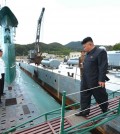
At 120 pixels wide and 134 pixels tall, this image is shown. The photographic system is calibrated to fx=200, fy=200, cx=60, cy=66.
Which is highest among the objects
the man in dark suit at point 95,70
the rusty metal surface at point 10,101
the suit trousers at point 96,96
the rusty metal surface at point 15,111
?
the man in dark suit at point 95,70

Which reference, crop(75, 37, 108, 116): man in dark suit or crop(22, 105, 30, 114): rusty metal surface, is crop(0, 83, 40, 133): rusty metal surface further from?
crop(75, 37, 108, 116): man in dark suit

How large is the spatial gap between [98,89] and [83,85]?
1.46ft

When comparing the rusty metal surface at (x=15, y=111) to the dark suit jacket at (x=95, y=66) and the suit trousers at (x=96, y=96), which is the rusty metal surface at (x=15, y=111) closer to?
the suit trousers at (x=96, y=96)

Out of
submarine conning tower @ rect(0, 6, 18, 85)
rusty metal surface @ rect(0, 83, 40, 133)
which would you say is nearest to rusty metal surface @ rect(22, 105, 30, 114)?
rusty metal surface @ rect(0, 83, 40, 133)

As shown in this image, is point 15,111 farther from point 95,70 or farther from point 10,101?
point 95,70

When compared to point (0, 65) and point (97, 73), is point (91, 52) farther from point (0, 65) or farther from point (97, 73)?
point (0, 65)

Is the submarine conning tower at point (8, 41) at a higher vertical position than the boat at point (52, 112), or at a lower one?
higher

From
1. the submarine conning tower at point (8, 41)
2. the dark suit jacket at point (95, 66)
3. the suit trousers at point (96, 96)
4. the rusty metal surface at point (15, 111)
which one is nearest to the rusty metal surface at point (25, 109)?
the rusty metal surface at point (15, 111)

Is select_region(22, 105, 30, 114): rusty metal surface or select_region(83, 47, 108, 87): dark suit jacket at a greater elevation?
select_region(83, 47, 108, 87): dark suit jacket

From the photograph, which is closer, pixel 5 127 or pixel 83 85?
pixel 83 85

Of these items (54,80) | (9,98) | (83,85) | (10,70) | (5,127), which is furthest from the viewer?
(54,80)

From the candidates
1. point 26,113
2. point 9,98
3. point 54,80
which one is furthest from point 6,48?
point 26,113

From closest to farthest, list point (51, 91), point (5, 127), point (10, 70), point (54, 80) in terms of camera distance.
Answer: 1. point (5, 127)
2. point (10, 70)
3. point (54, 80)
4. point (51, 91)

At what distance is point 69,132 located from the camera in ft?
13.0
